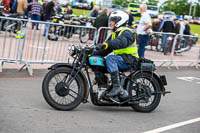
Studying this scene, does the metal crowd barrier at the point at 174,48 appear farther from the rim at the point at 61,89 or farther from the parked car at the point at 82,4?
the parked car at the point at 82,4

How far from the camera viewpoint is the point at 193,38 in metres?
15.3

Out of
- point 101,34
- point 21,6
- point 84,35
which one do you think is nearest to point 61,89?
point 84,35

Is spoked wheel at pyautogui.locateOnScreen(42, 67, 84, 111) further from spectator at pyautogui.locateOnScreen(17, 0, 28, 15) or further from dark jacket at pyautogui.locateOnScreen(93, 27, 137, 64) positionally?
spectator at pyautogui.locateOnScreen(17, 0, 28, 15)

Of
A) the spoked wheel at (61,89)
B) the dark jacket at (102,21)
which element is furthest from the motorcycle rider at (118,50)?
the dark jacket at (102,21)

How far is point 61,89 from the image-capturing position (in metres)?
6.64

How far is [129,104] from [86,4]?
192 ft

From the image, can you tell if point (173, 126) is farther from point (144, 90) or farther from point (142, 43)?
point (142, 43)

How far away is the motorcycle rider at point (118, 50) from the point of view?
6781 millimetres

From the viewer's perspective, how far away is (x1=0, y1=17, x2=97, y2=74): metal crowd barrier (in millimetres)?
10117

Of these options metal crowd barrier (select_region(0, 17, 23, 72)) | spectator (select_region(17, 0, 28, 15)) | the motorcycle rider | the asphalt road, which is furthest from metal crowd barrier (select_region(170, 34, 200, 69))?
spectator (select_region(17, 0, 28, 15))

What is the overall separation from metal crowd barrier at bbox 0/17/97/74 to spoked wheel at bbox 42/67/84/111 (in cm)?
334

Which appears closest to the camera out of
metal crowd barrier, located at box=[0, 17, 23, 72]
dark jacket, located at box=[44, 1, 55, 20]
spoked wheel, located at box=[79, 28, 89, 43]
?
metal crowd barrier, located at box=[0, 17, 23, 72]

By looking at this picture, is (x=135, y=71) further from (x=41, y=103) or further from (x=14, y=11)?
(x=14, y=11)

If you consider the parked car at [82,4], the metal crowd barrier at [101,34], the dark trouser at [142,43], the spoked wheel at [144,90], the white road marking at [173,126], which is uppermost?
the parked car at [82,4]
